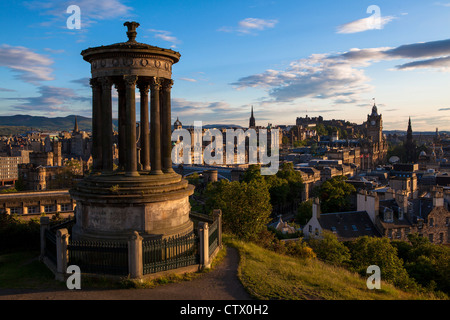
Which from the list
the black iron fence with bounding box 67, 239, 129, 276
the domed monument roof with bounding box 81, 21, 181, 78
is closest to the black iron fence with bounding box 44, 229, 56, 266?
the black iron fence with bounding box 67, 239, 129, 276

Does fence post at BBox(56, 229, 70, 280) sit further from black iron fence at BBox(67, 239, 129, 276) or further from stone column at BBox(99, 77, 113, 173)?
stone column at BBox(99, 77, 113, 173)

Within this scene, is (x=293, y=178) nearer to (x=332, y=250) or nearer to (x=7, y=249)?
(x=332, y=250)

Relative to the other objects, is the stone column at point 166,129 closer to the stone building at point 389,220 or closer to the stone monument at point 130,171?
the stone monument at point 130,171

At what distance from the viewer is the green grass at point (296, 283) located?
13180 mm

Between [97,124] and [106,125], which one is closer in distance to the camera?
[106,125]

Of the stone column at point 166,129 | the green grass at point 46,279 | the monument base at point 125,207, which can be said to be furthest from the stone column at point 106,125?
the green grass at point 46,279

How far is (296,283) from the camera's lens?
47.1ft

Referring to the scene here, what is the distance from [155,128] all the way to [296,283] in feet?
30.9

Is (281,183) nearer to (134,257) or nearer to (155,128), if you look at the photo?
(155,128)

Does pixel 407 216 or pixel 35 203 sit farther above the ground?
pixel 35 203

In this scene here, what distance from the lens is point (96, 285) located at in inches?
550

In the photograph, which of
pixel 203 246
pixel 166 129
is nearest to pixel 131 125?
pixel 166 129
